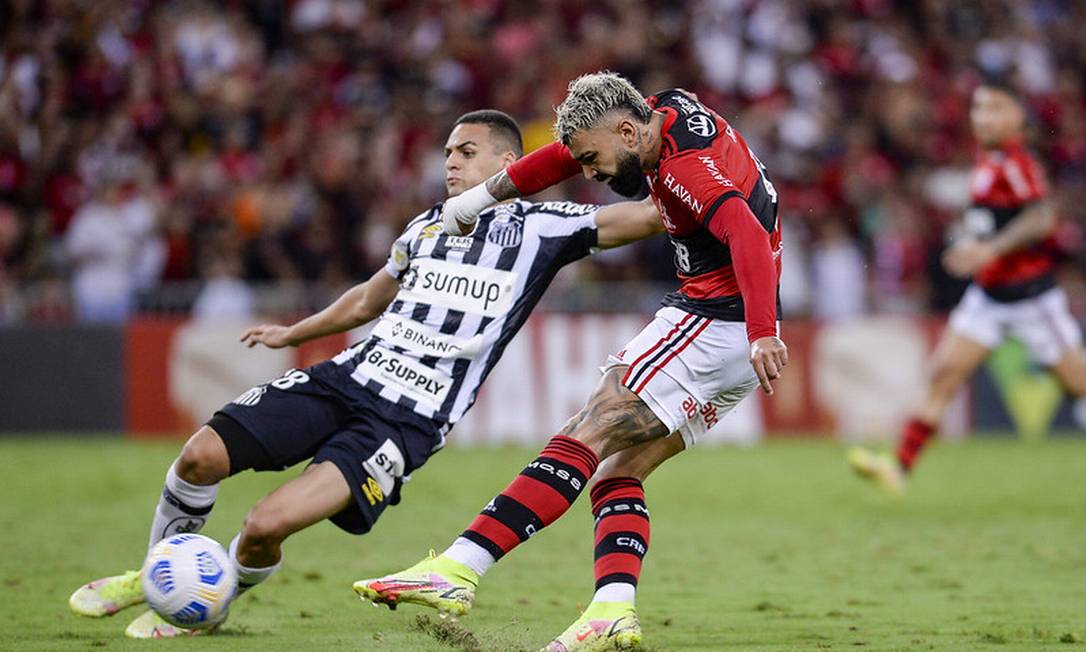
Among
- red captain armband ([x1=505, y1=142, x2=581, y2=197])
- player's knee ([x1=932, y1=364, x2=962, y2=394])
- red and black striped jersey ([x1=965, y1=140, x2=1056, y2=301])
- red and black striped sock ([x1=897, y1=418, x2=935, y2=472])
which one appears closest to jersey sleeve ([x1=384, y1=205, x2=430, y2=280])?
red captain armband ([x1=505, y1=142, x2=581, y2=197])

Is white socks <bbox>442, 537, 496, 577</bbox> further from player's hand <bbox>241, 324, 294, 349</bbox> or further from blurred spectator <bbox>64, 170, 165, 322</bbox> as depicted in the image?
blurred spectator <bbox>64, 170, 165, 322</bbox>

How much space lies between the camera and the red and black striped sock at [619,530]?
5742 mm

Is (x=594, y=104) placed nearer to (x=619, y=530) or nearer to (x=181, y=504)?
(x=619, y=530)

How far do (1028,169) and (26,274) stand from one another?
10.6 metres

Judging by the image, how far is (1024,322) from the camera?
11.7 meters

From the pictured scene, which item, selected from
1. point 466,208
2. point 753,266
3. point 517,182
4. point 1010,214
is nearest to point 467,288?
point 466,208

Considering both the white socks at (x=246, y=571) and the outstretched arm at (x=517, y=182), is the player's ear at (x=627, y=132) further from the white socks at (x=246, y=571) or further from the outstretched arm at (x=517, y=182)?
the white socks at (x=246, y=571)

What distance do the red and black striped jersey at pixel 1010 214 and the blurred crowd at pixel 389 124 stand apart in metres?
5.32

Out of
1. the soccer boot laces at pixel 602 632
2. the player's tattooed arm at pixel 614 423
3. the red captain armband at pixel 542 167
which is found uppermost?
the red captain armband at pixel 542 167

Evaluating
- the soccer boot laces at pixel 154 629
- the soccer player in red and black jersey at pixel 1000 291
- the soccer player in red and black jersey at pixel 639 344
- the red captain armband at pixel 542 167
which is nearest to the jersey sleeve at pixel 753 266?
the soccer player in red and black jersey at pixel 639 344

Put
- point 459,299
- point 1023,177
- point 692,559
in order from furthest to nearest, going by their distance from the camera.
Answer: point 1023,177 → point 692,559 → point 459,299

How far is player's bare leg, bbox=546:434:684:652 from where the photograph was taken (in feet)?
18.0

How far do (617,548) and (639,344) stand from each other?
2.79 feet

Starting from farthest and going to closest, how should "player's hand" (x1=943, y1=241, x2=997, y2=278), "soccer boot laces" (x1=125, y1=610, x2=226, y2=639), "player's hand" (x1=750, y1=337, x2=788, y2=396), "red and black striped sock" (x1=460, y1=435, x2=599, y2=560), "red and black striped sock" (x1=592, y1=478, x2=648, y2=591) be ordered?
"player's hand" (x1=943, y1=241, x2=997, y2=278) → "soccer boot laces" (x1=125, y1=610, x2=226, y2=639) → "red and black striped sock" (x1=592, y1=478, x2=648, y2=591) → "red and black striped sock" (x1=460, y1=435, x2=599, y2=560) → "player's hand" (x1=750, y1=337, x2=788, y2=396)
